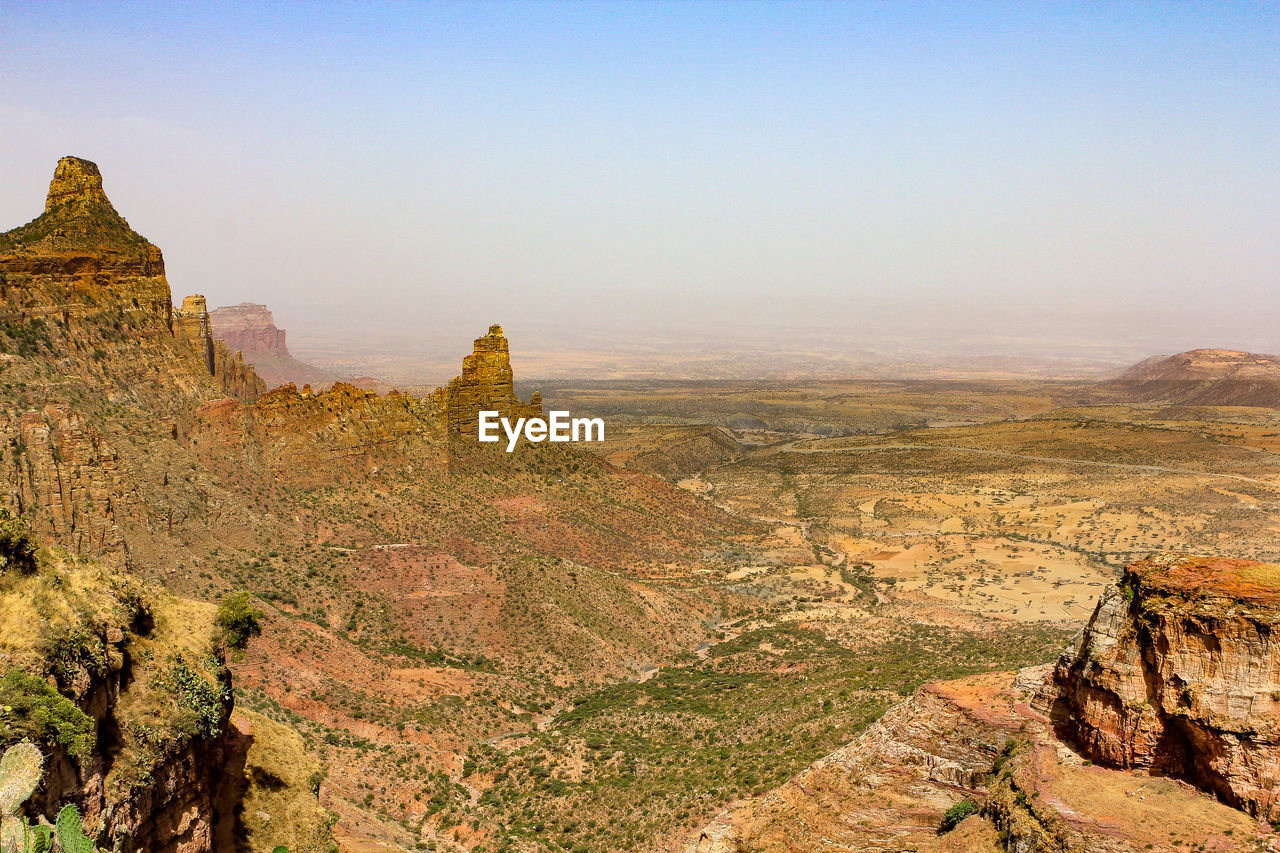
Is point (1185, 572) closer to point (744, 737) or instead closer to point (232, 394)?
point (744, 737)

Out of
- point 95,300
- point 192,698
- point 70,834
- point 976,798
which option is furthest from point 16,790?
point 95,300

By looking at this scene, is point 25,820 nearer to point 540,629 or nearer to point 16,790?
point 16,790

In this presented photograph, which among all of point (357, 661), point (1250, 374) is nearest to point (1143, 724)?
point (357, 661)

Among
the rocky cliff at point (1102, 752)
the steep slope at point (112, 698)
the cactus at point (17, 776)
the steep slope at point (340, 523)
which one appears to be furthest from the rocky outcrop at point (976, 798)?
the cactus at point (17, 776)

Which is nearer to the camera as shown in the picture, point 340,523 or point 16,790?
point 16,790

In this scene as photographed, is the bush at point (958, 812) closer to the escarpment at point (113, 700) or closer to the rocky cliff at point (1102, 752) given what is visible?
the rocky cliff at point (1102, 752)

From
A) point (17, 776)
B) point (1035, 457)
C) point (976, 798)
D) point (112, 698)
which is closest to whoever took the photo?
point (17, 776)
